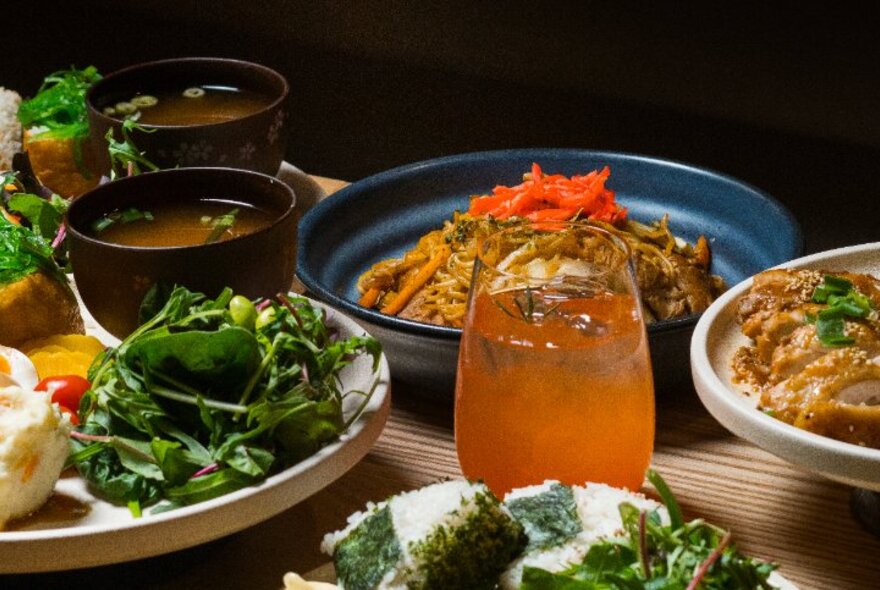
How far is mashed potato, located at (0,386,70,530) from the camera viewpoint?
118cm

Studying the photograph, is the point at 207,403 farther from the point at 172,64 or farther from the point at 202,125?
the point at 172,64

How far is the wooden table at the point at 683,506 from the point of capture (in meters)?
1.29

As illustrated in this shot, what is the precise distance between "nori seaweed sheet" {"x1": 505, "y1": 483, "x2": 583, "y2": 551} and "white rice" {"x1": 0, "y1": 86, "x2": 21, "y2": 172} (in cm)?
140

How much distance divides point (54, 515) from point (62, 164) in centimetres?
108

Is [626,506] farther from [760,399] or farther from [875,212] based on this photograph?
[875,212]

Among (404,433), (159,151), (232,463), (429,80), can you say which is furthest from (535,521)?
(429,80)

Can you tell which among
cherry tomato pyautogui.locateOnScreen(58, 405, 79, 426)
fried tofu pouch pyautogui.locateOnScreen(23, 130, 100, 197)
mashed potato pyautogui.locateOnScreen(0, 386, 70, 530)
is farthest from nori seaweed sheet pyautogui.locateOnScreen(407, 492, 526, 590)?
fried tofu pouch pyautogui.locateOnScreen(23, 130, 100, 197)

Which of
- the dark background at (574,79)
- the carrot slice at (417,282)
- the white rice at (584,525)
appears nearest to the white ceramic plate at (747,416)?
the white rice at (584,525)

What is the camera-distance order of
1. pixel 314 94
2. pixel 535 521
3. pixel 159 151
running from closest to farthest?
pixel 535 521 < pixel 159 151 < pixel 314 94

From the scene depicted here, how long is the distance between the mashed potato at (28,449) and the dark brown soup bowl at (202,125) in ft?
2.45

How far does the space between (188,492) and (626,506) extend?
437mm

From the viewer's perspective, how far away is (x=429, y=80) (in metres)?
3.44

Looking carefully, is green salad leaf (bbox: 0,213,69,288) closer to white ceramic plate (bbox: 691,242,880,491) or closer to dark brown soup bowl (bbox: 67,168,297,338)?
dark brown soup bowl (bbox: 67,168,297,338)

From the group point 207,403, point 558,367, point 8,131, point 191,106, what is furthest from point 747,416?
point 8,131
